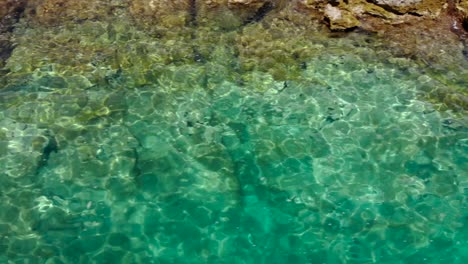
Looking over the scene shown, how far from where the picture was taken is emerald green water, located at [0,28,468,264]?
9414 mm

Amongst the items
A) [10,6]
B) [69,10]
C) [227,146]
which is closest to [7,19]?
[10,6]

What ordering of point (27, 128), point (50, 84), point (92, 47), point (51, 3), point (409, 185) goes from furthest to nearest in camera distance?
point (51, 3) < point (92, 47) < point (50, 84) < point (27, 128) < point (409, 185)

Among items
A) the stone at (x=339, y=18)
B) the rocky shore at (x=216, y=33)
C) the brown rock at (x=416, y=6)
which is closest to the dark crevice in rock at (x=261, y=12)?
the rocky shore at (x=216, y=33)

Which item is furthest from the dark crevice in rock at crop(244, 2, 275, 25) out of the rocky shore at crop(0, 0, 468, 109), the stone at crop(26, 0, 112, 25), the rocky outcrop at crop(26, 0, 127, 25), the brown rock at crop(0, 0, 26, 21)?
the brown rock at crop(0, 0, 26, 21)

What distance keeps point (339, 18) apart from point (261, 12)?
210 centimetres

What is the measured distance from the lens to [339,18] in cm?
1424

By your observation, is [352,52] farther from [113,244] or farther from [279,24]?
[113,244]

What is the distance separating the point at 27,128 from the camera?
11.3 meters

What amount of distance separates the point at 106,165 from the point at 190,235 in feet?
7.66

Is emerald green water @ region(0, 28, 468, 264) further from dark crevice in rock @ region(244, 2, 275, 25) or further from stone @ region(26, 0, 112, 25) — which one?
stone @ region(26, 0, 112, 25)

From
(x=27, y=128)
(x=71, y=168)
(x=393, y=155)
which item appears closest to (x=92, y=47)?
(x=27, y=128)

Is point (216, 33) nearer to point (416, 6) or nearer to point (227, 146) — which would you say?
point (227, 146)

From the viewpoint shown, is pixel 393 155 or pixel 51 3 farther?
pixel 51 3

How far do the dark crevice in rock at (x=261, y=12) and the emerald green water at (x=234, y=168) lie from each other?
1.84 metres
